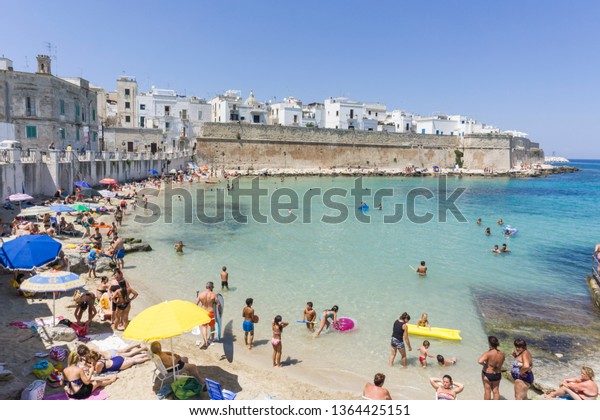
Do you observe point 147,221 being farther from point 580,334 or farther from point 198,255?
Answer: point 580,334

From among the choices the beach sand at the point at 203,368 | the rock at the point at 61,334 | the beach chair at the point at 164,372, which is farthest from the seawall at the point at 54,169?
the beach chair at the point at 164,372

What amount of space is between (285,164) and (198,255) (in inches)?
1610

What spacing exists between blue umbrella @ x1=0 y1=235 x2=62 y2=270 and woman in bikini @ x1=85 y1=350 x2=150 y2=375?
9.96ft

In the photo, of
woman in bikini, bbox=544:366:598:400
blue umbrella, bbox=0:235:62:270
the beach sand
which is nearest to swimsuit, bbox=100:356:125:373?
the beach sand

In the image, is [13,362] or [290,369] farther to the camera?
[290,369]

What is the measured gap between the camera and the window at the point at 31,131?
27.3m

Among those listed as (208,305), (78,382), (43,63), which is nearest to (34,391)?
(78,382)

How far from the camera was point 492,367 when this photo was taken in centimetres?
636

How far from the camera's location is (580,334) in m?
9.48

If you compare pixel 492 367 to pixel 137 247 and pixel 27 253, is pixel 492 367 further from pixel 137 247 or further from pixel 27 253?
pixel 137 247

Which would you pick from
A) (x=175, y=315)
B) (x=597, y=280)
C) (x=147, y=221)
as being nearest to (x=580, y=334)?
(x=597, y=280)

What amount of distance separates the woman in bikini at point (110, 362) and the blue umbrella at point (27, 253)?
3037 mm

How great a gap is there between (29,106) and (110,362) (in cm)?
2699

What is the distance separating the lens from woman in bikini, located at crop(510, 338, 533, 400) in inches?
245
